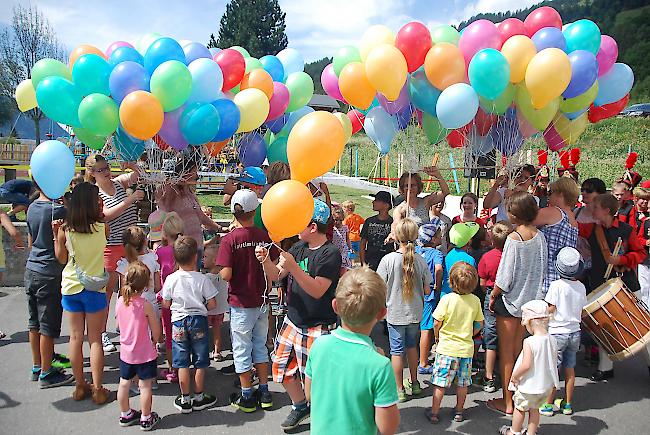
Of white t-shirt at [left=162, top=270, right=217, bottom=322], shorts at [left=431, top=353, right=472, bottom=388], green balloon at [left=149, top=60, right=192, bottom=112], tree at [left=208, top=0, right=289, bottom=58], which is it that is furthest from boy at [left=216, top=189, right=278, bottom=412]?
tree at [left=208, top=0, right=289, bottom=58]

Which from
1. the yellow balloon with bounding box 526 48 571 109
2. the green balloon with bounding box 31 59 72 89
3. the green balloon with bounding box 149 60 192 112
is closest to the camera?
the green balloon with bounding box 149 60 192 112

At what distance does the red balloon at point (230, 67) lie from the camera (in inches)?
212

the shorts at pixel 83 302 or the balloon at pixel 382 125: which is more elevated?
Result: the balloon at pixel 382 125

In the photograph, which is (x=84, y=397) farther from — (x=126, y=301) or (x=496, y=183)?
(x=496, y=183)

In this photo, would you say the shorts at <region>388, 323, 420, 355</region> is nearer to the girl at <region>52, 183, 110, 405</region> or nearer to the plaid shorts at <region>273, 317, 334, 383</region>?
the plaid shorts at <region>273, 317, 334, 383</region>

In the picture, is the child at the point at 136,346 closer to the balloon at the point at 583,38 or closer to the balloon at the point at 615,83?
the balloon at the point at 583,38

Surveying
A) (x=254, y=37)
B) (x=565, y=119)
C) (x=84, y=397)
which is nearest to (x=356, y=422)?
(x=84, y=397)

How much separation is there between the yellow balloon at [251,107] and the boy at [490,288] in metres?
2.67

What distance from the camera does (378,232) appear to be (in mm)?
4941

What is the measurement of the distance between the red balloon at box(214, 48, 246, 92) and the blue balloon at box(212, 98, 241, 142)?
61 centimetres

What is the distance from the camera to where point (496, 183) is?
5.84 meters

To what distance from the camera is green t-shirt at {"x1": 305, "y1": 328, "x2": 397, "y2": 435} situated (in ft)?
5.92

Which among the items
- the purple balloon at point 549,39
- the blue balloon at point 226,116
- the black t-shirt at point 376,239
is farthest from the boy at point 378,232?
the purple balloon at point 549,39

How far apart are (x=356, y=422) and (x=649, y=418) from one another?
2.98m
